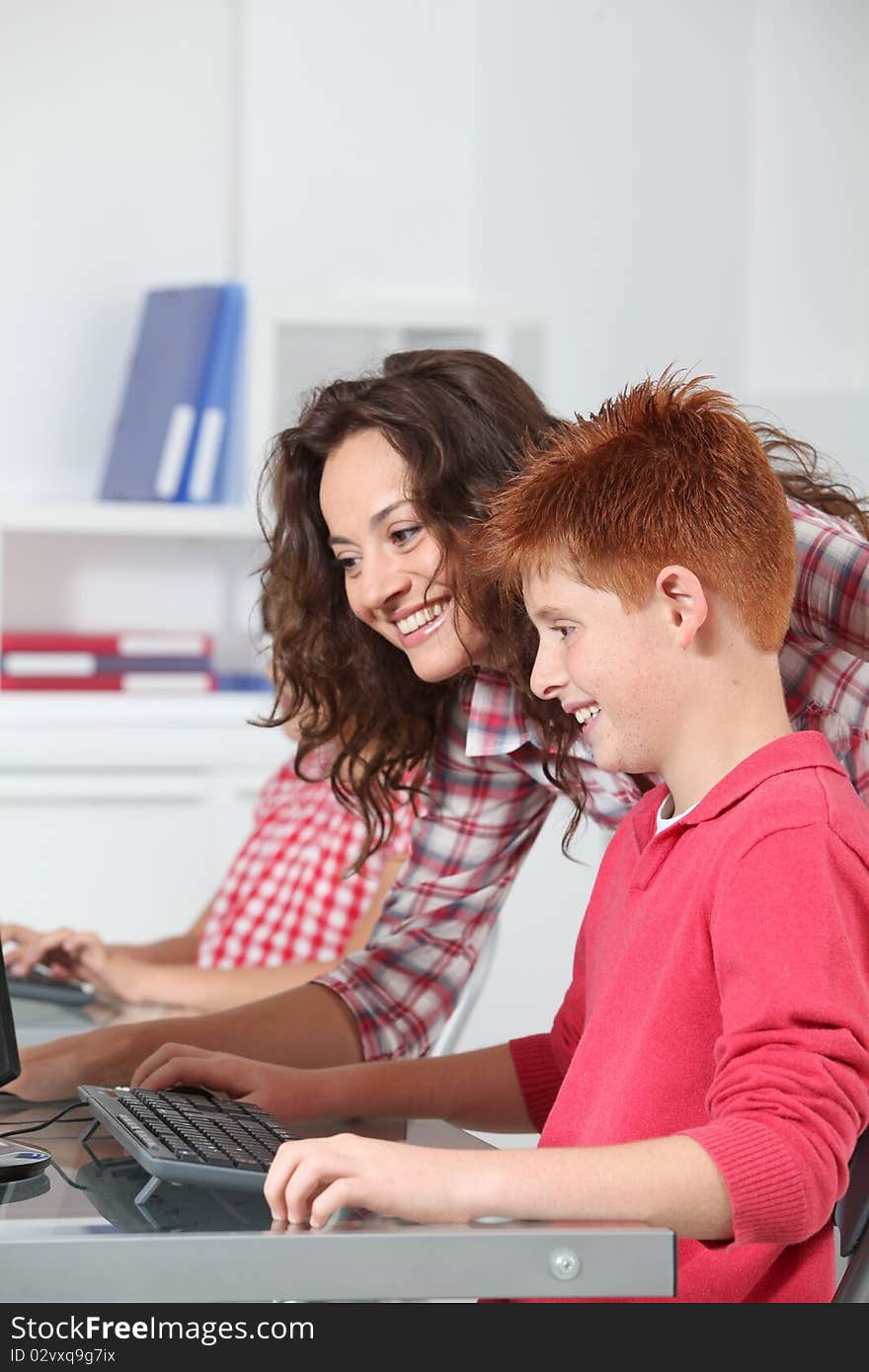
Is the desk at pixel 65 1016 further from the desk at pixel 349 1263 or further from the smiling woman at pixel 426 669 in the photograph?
the desk at pixel 349 1263

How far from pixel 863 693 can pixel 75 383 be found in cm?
273

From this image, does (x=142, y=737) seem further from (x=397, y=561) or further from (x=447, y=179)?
(x=397, y=561)

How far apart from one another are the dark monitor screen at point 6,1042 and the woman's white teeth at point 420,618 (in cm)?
46

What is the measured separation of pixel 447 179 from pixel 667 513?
9.53ft

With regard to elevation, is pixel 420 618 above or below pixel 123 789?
above

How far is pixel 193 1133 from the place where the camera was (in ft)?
3.21

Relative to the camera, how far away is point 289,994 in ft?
4.77

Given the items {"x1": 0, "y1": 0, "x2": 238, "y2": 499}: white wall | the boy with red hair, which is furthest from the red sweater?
{"x1": 0, "y1": 0, "x2": 238, "y2": 499}: white wall

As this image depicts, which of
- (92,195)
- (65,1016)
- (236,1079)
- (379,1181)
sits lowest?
(65,1016)

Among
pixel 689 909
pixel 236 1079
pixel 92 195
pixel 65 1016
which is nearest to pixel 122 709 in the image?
pixel 92 195

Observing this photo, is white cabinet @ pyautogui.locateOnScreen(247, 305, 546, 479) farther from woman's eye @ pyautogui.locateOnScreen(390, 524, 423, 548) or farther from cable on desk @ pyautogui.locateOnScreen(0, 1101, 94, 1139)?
cable on desk @ pyautogui.locateOnScreen(0, 1101, 94, 1139)

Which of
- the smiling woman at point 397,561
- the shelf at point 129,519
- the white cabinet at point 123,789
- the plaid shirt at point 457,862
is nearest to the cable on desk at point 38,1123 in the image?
the plaid shirt at point 457,862

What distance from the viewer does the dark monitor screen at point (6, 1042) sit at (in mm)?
1111

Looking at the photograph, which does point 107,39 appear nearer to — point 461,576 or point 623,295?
point 623,295
